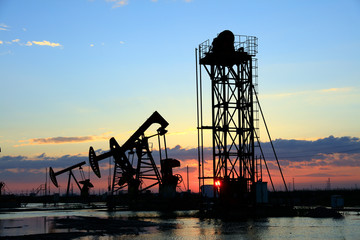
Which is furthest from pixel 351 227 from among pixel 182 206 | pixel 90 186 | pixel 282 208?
pixel 90 186

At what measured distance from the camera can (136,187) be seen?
2271 inches

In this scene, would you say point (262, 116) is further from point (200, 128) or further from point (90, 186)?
point (90, 186)

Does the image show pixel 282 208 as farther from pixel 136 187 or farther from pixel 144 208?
pixel 136 187

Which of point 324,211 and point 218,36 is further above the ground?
point 218,36

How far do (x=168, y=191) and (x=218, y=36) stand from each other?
67.5 ft

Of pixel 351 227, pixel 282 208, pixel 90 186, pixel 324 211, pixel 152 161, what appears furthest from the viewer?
pixel 90 186

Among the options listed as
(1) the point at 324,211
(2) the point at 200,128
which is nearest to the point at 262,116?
(2) the point at 200,128


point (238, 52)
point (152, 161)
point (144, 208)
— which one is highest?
point (238, 52)

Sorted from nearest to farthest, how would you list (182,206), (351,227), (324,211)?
(351,227), (324,211), (182,206)

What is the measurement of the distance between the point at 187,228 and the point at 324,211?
559 inches

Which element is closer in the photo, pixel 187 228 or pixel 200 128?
pixel 187 228

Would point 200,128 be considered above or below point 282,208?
above

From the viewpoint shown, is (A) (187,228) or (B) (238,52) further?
(B) (238,52)

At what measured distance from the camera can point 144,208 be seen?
5238 centimetres
